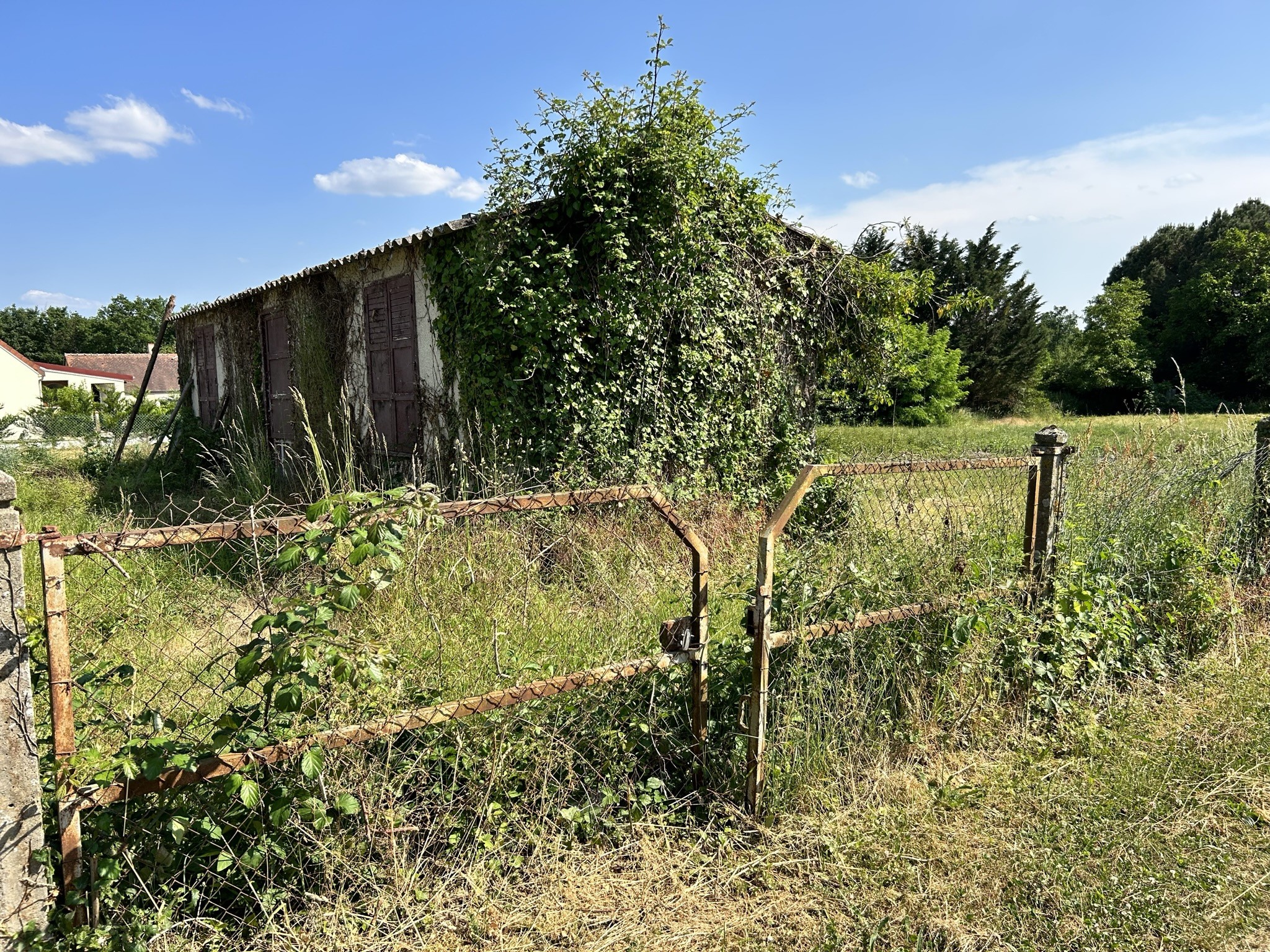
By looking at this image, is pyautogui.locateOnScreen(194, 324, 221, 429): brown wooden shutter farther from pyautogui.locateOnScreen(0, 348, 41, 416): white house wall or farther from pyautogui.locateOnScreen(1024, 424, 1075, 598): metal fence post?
pyautogui.locateOnScreen(0, 348, 41, 416): white house wall

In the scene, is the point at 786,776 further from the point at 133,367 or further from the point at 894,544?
the point at 133,367

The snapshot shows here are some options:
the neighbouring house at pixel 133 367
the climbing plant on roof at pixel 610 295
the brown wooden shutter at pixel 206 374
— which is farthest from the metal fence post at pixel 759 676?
the neighbouring house at pixel 133 367

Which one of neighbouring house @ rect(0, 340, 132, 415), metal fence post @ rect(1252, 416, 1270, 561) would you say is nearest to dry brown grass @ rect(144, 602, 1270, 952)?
metal fence post @ rect(1252, 416, 1270, 561)

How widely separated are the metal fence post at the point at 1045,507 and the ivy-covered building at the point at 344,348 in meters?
5.40

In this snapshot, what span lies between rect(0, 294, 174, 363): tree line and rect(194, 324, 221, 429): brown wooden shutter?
220 feet

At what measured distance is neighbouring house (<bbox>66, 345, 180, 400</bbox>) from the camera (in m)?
55.6

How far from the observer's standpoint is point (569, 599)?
4.19 meters

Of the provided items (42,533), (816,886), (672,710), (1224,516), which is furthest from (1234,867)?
(42,533)

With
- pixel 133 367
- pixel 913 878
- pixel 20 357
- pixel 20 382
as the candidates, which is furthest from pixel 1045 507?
pixel 133 367

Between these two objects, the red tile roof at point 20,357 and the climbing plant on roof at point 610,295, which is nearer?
the climbing plant on roof at point 610,295

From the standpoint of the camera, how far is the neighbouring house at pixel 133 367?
182 feet

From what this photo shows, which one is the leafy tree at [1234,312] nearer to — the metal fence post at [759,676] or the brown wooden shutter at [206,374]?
the brown wooden shutter at [206,374]

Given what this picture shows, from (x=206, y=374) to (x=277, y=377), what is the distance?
15.0 ft

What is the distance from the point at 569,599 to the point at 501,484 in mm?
2452
